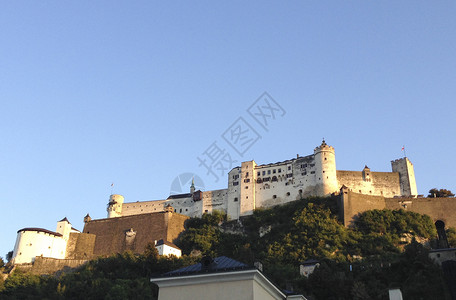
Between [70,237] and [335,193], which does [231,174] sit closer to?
[335,193]

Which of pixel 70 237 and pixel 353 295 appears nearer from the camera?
pixel 353 295

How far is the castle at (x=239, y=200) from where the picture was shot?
52938mm

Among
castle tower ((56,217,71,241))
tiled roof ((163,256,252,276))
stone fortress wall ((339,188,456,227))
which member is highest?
stone fortress wall ((339,188,456,227))

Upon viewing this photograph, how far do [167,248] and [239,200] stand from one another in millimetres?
11366

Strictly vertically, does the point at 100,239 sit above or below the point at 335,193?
below

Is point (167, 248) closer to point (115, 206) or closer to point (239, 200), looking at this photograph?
point (239, 200)

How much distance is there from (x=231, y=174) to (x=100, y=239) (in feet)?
54.9

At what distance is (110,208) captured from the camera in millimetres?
64875

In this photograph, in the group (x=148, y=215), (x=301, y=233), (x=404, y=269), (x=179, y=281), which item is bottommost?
(x=179, y=281)

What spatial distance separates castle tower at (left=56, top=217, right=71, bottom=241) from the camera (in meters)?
56.2

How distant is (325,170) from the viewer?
5512 centimetres

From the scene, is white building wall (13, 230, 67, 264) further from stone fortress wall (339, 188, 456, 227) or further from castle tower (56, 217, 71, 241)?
stone fortress wall (339, 188, 456, 227)

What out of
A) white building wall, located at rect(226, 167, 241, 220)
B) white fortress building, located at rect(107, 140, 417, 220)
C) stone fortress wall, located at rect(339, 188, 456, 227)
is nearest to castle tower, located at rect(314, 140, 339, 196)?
white fortress building, located at rect(107, 140, 417, 220)

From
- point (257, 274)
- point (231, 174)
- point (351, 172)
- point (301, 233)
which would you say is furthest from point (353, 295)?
point (231, 174)
